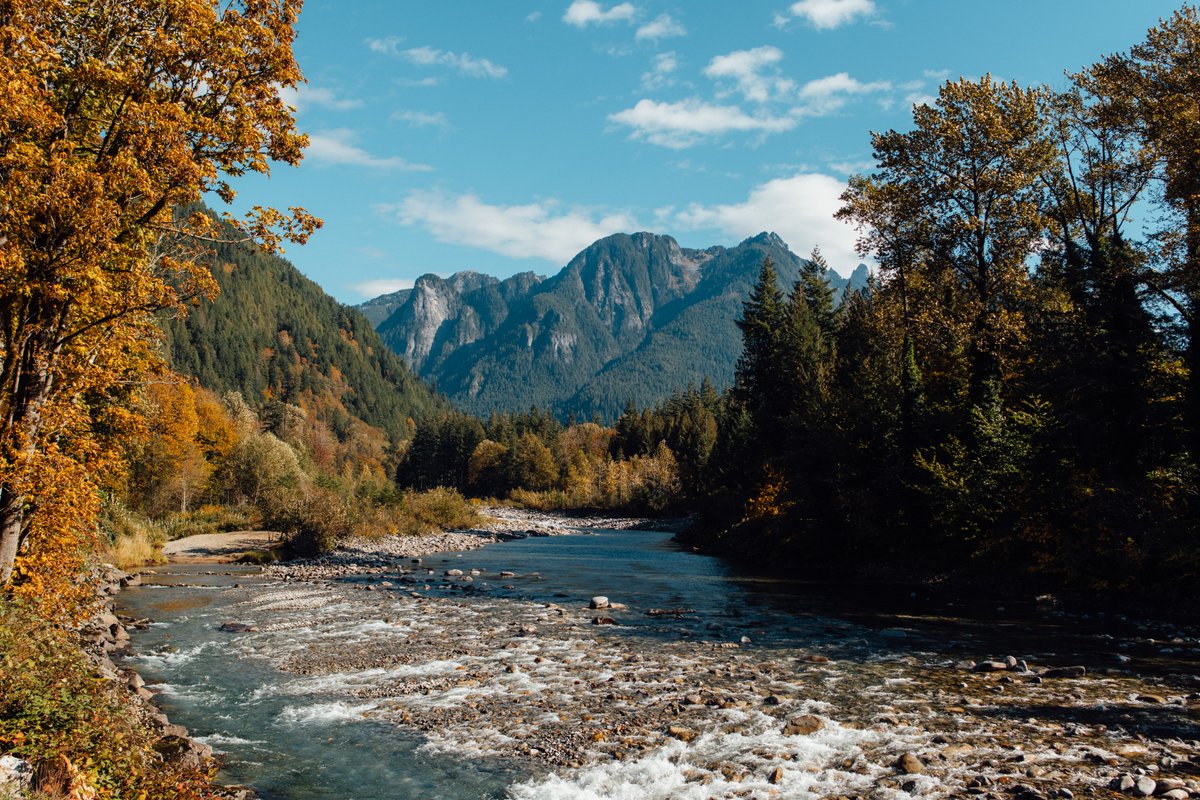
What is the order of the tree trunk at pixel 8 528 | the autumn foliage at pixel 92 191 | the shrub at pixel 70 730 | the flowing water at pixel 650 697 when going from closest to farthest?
1. the shrub at pixel 70 730
2. the flowing water at pixel 650 697
3. the autumn foliage at pixel 92 191
4. the tree trunk at pixel 8 528

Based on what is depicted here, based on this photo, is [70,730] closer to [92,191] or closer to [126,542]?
[92,191]

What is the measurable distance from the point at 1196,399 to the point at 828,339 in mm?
44991

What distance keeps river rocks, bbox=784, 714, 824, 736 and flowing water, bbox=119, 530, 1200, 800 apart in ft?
0.13

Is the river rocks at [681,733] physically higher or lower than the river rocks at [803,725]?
Result: lower

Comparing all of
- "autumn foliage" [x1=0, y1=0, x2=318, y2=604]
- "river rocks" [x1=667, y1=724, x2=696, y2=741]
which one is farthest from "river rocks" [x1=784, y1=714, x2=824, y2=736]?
"autumn foliage" [x1=0, y1=0, x2=318, y2=604]

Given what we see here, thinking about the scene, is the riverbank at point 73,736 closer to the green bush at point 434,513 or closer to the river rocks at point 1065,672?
the river rocks at point 1065,672

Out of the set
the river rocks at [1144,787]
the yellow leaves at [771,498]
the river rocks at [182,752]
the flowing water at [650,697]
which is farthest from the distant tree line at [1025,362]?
the river rocks at [182,752]

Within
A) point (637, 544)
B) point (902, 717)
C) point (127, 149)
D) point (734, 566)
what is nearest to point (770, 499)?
point (734, 566)

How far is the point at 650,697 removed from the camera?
13086 millimetres

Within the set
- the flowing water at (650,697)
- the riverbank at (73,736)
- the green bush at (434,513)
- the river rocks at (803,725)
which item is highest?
the riverbank at (73,736)

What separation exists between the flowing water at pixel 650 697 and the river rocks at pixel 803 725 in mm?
41

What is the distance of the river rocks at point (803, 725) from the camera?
11.1m

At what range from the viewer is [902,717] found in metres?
11.6

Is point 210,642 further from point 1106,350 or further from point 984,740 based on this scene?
point 1106,350
